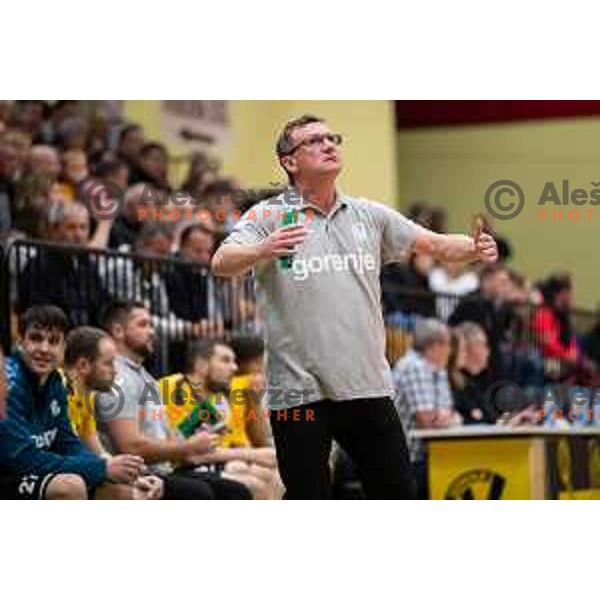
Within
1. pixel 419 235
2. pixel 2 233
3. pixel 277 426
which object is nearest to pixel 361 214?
pixel 419 235

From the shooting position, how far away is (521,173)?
1703 cm

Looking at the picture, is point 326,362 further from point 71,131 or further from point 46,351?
point 71,131

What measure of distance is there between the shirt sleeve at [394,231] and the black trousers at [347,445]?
0.59m

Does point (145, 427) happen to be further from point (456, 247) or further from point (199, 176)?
point (199, 176)

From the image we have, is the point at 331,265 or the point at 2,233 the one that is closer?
the point at 331,265

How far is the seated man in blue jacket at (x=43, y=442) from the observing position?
747cm

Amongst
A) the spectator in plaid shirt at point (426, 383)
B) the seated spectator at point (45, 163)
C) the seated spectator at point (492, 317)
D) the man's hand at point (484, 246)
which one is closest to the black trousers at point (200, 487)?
the spectator in plaid shirt at point (426, 383)

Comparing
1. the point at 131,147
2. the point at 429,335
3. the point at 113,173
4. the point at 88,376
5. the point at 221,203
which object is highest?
the point at 131,147

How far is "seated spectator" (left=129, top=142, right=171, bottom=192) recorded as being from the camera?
1159 centimetres

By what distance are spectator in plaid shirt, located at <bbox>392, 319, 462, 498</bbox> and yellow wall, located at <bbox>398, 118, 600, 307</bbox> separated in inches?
204

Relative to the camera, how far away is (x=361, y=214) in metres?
6.55

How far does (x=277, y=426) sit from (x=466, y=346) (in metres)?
4.96

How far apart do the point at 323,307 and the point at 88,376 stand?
6.51 ft

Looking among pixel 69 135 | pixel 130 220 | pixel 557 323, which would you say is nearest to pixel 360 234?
pixel 130 220
